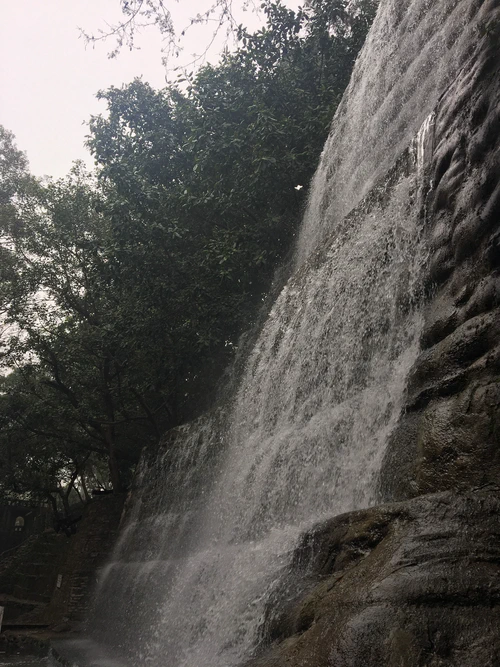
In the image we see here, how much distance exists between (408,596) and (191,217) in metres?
15.6

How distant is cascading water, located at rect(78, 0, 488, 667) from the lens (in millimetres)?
6125

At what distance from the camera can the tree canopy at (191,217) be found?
54.2 feet

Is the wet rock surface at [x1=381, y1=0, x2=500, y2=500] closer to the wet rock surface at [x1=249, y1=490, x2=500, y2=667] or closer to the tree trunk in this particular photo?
the wet rock surface at [x1=249, y1=490, x2=500, y2=667]

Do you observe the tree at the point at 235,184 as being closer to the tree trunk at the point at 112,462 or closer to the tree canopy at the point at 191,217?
the tree canopy at the point at 191,217

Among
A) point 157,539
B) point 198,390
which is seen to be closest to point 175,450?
point 157,539

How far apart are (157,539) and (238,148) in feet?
31.8

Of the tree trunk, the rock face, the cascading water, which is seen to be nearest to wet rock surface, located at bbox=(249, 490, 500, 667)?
the rock face

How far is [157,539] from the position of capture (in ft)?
41.9

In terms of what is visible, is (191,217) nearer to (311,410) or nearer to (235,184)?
(235,184)

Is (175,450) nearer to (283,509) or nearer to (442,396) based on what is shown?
(283,509)

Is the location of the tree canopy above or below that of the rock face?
above

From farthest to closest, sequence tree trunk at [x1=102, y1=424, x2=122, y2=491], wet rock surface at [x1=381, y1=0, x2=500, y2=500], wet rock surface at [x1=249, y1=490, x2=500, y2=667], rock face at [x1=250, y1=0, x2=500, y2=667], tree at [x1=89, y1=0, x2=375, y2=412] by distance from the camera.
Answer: tree trunk at [x1=102, y1=424, x2=122, y2=491], tree at [x1=89, y1=0, x2=375, y2=412], wet rock surface at [x1=381, y1=0, x2=500, y2=500], rock face at [x1=250, y1=0, x2=500, y2=667], wet rock surface at [x1=249, y1=490, x2=500, y2=667]

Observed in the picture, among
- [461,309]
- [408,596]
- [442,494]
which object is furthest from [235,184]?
[408,596]

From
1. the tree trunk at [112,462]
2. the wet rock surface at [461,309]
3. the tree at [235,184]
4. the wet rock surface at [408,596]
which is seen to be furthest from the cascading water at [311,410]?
the tree trunk at [112,462]
